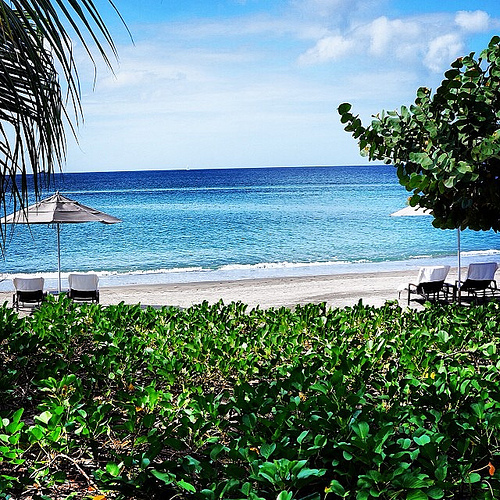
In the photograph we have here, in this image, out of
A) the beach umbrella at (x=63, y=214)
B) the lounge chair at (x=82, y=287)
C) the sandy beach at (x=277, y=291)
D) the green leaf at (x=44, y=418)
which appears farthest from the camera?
the sandy beach at (x=277, y=291)

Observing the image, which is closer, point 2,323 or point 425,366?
point 425,366

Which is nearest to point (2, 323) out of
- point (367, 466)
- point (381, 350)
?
point (381, 350)

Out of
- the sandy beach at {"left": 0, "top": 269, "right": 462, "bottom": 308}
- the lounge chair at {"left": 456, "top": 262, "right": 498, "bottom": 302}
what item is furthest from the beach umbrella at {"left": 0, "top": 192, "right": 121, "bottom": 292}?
the lounge chair at {"left": 456, "top": 262, "right": 498, "bottom": 302}

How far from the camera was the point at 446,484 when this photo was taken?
2.24 metres

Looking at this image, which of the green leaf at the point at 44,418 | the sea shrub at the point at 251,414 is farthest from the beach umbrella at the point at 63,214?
the green leaf at the point at 44,418

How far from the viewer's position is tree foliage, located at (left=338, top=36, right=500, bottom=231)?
4398 mm

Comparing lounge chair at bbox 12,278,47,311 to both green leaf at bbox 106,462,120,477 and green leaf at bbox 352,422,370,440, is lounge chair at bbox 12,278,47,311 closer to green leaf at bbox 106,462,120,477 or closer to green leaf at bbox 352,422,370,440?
green leaf at bbox 106,462,120,477

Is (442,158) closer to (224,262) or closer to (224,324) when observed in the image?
(224,324)

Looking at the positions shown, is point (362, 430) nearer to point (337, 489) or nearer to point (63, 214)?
point (337, 489)

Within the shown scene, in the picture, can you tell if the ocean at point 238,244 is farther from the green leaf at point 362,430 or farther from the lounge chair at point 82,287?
the green leaf at point 362,430

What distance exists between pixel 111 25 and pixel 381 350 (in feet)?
8.04

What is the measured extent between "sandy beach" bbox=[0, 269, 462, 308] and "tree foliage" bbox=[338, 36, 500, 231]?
27.9 feet

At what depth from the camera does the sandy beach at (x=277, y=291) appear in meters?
14.4

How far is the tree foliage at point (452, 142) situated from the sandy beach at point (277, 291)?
850cm
